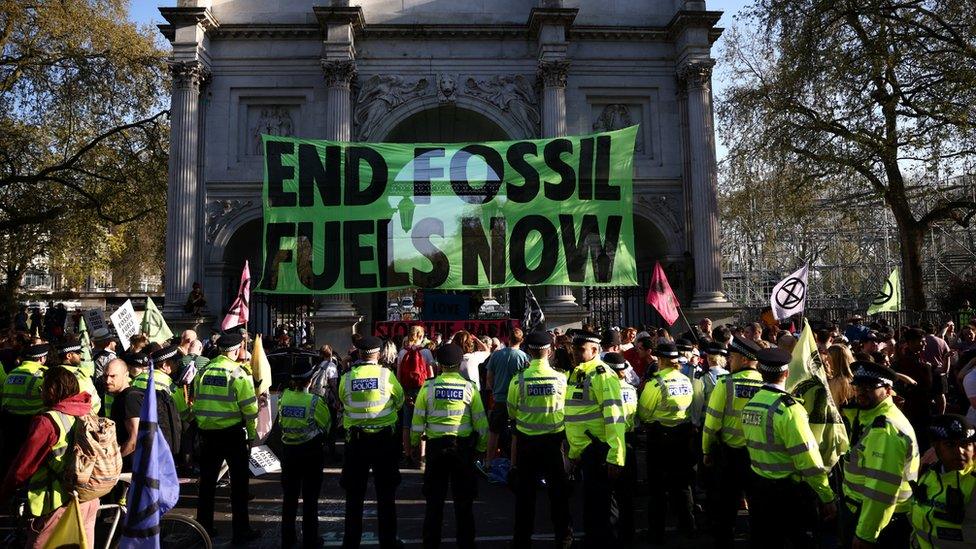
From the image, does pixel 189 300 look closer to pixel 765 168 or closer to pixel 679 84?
Answer: pixel 679 84

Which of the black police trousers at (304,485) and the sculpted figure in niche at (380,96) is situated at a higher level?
the sculpted figure in niche at (380,96)

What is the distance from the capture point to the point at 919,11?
20.6m

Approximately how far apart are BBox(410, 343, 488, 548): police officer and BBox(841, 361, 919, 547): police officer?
11.1 ft

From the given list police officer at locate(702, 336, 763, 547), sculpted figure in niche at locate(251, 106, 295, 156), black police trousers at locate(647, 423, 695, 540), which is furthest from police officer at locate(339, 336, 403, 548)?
sculpted figure in niche at locate(251, 106, 295, 156)

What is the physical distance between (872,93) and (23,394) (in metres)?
24.3

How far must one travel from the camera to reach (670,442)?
7.31m

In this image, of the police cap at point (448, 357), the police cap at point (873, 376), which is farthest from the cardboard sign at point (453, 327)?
the police cap at point (873, 376)

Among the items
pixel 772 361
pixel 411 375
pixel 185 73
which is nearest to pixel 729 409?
pixel 772 361

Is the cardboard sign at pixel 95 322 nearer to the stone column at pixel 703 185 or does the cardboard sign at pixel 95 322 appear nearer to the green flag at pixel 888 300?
the stone column at pixel 703 185

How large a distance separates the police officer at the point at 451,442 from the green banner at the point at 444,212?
861 centimetres

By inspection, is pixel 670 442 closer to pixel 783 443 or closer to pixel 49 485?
pixel 783 443

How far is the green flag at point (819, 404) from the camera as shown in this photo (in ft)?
18.6

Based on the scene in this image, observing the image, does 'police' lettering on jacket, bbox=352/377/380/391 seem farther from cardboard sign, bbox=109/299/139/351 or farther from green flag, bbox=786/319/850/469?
cardboard sign, bbox=109/299/139/351

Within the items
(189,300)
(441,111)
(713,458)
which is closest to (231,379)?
(713,458)
